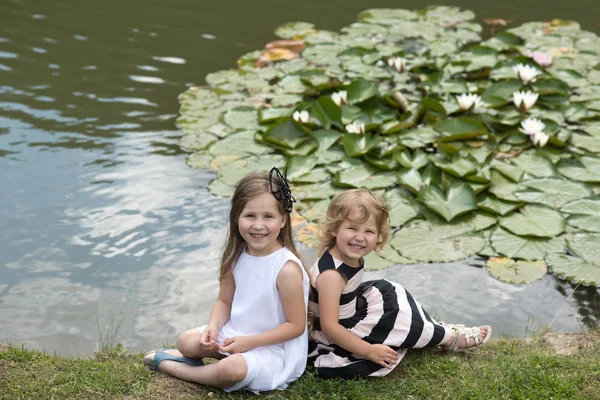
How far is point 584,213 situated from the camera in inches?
189

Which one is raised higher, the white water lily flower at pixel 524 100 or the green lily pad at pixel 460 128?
the white water lily flower at pixel 524 100

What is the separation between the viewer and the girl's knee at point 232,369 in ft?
9.52

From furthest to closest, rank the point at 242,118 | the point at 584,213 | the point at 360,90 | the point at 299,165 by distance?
1. the point at 242,118
2. the point at 360,90
3. the point at 299,165
4. the point at 584,213

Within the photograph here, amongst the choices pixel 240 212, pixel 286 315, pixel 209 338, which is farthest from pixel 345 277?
pixel 209 338

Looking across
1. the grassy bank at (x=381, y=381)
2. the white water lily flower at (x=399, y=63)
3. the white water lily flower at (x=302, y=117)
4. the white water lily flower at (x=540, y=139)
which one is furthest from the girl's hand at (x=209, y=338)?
the white water lily flower at (x=399, y=63)

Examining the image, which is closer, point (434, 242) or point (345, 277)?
point (345, 277)

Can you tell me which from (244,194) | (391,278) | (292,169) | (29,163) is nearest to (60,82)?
(29,163)

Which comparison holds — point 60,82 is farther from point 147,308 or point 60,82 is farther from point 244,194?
point 244,194

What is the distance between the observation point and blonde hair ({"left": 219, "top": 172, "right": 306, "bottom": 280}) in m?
2.96

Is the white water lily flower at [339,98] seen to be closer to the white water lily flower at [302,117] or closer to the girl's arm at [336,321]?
the white water lily flower at [302,117]

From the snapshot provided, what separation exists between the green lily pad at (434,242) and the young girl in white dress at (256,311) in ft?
5.55

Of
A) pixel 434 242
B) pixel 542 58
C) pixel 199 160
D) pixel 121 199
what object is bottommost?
pixel 434 242

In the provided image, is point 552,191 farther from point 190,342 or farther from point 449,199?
point 190,342

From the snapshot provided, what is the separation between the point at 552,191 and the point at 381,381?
2524 millimetres
